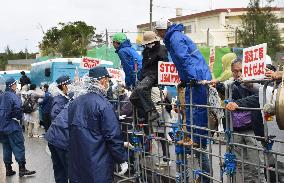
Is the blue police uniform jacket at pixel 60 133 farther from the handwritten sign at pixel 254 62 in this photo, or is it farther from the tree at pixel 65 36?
the tree at pixel 65 36

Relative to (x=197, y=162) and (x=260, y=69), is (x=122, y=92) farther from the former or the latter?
(x=260, y=69)

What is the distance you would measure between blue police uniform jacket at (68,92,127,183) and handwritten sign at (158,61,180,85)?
4.64 feet

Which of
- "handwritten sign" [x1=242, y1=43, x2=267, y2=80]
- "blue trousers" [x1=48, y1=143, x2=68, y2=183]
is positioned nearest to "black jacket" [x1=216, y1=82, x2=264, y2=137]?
"handwritten sign" [x1=242, y1=43, x2=267, y2=80]

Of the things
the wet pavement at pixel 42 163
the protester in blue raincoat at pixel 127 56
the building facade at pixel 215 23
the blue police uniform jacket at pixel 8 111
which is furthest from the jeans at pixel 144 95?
the building facade at pixel 215 23

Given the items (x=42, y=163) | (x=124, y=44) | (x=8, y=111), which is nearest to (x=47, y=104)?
(x=42, y=163)

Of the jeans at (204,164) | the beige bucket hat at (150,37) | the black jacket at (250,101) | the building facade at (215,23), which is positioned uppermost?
the building facade at (215,23)

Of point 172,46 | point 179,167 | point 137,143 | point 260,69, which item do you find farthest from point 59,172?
point 260,69

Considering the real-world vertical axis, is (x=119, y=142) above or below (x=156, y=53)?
below

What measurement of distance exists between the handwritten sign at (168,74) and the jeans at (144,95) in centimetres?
52

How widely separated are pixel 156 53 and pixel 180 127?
1733mm

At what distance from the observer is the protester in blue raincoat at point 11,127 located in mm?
10484

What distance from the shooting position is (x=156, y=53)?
26.7ft

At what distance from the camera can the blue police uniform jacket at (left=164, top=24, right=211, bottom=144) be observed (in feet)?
21.9

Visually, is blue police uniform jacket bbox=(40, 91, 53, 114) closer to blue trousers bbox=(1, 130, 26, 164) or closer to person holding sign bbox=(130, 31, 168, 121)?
blue trousers bbox=(1, 130, 26, 164)
